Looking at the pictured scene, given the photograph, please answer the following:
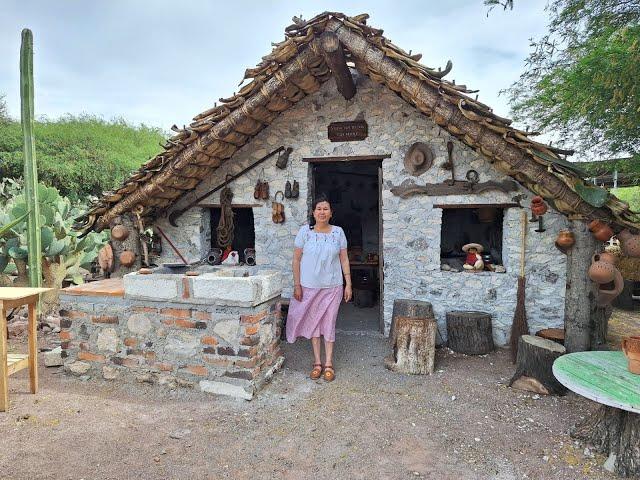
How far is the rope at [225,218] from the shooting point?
5.78 m

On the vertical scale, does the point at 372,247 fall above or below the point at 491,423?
above

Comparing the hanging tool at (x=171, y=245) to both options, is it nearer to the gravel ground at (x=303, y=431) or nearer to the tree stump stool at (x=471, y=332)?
the gravel ground at (x=303, y=431)

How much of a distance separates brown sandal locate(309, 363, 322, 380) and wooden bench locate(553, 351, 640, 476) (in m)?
2.19

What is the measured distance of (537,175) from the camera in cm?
409

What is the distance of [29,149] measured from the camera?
5.36 meters

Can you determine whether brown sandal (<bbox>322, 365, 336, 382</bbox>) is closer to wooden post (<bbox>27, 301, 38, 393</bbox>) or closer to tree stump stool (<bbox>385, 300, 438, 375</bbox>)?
tree stump stool (<bbox>385, 300, 438, 375</bbox>)

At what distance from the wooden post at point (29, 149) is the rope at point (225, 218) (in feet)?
8.00

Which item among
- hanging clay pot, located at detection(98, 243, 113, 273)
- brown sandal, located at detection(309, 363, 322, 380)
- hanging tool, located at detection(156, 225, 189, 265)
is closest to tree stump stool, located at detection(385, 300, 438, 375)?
brown sandal, located at detection(309, 363, 322, 380)

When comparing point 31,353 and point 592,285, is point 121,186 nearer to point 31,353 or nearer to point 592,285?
point 31,353

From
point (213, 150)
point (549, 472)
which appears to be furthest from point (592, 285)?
point (213, 150)

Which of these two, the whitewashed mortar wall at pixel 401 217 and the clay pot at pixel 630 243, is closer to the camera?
the clay pot at pixel 630 243

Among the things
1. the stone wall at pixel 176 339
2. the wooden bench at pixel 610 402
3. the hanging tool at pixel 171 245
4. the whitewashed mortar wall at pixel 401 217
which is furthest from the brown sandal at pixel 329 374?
the hanging tool at pixel 171 245

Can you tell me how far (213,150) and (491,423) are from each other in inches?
169

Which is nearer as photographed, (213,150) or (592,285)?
(592,285)
